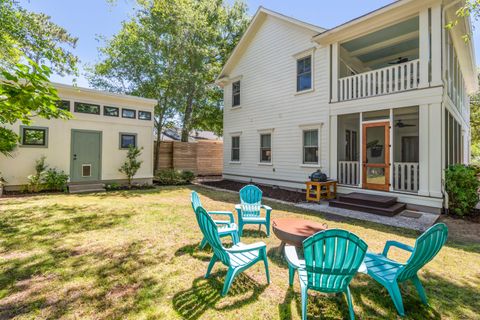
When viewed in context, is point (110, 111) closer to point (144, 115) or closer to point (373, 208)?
point (144, 115)

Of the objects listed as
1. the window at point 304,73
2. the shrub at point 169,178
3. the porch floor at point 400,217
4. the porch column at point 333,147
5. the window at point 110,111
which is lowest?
the porch floor at point 400,217

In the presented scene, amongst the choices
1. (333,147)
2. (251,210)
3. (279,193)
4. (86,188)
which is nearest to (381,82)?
(333,147)

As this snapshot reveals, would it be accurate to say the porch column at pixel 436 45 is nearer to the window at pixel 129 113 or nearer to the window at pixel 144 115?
the window at pixel 144 115

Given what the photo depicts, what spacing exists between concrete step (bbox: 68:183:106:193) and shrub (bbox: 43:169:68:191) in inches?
11.4

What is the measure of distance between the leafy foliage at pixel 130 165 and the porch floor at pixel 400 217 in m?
8.07

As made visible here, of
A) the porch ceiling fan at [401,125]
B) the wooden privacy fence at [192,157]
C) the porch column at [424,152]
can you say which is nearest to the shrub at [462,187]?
the porch column at [424,152]

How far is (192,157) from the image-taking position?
16.2 meters

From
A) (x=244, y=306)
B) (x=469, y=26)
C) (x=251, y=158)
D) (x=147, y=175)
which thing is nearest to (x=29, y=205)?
(x=147, y=175)

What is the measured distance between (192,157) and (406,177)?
12200 millimetres

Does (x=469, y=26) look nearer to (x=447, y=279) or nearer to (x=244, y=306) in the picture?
(x=447, y=279)

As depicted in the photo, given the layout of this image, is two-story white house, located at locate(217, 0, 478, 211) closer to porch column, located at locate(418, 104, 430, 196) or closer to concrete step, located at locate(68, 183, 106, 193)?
porch column, located at locate(418, 104, 430, 196)

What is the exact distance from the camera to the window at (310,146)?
32.0 ft

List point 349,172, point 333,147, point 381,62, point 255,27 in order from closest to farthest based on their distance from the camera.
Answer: point 349,172
point 333,147
point 381,62
point 255,27

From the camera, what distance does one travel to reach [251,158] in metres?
12.6
